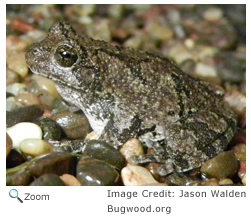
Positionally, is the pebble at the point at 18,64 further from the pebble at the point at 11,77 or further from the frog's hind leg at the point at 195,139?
the frog's hind leg at the point at 195,139

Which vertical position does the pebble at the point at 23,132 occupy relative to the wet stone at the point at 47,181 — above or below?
above

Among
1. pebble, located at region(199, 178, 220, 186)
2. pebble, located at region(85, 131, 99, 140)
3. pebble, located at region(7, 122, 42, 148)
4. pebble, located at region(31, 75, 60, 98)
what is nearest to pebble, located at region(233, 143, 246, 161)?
pebble, located at region(199, 178, 220, 186)

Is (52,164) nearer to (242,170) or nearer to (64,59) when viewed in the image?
(64,59)

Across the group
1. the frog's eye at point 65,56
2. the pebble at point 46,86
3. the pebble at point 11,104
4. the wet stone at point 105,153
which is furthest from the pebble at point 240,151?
the pebble at point 11,104

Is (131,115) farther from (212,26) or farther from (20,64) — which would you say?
(212,26)

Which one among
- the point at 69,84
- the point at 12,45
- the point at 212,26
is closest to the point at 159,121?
the point at 69,84
